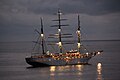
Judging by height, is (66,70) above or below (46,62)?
below

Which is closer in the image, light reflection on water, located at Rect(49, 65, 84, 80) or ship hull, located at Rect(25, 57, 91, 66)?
light reflection on water, located at Rect(49, 65, 84, 80)

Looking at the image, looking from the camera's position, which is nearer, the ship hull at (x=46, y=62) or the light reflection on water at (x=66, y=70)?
the light reflection on water at (x=66, y=70)

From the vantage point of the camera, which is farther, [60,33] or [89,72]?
[60,33]

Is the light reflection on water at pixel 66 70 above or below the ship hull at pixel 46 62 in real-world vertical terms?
below

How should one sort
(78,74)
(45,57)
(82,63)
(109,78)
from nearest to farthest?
(109,78) → (78,74) → (45,57) → (82,63)

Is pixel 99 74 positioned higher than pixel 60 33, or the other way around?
pixel 60 33

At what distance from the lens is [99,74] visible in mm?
104375

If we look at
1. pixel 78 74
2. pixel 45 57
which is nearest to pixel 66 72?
pixel 78 74

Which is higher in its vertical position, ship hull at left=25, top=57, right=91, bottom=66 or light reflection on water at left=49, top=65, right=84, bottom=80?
ship hull at left=25, top=57, right=91, bottom=66

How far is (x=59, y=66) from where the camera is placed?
11881cm

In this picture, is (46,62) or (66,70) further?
(46,62)

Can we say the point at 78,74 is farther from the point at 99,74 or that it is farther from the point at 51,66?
the point at 51,66

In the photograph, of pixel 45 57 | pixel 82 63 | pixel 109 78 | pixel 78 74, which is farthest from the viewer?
pixel 82 63

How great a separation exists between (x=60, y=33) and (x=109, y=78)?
119 ft
